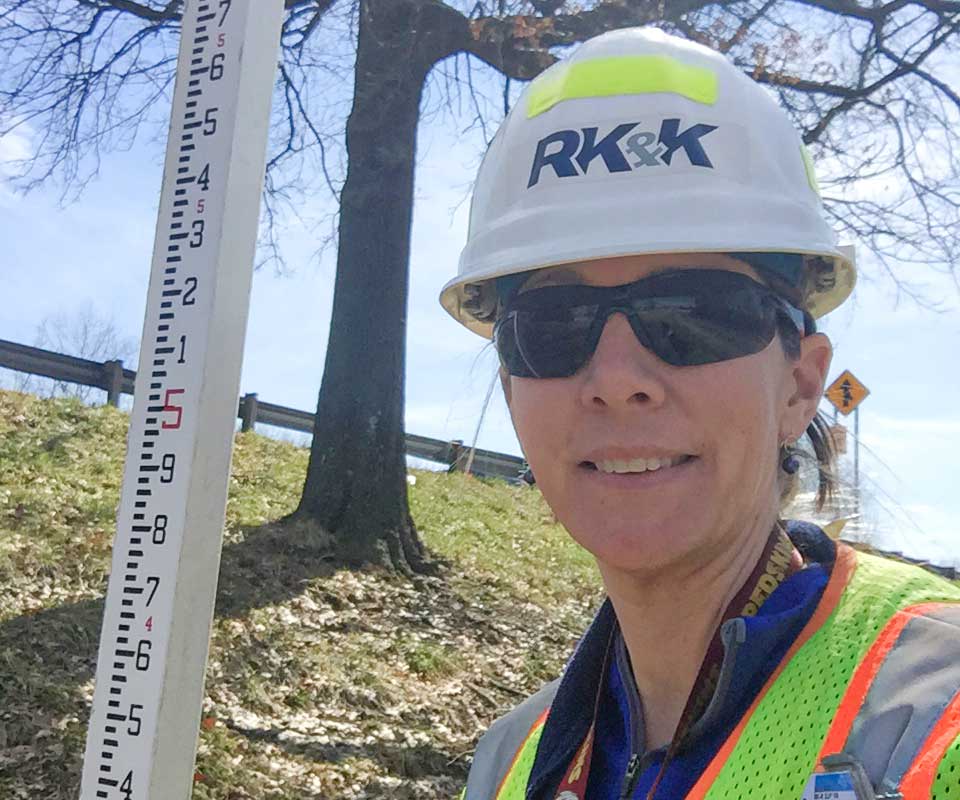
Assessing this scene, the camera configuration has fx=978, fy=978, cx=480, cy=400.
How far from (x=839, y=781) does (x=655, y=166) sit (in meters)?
0.97

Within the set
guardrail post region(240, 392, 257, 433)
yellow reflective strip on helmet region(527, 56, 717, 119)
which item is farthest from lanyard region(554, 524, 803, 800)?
guardrail post region(240, 392, 257, 433)

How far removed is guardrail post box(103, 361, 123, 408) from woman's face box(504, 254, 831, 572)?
9.92 metres

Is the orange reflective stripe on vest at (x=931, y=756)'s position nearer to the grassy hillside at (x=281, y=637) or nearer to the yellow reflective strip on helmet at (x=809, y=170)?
the yellow reflective strip on helmet at (x=809, y=170)

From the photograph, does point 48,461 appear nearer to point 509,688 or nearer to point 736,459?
point 509,688

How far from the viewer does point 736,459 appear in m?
1.52

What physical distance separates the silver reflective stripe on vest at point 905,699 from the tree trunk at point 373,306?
6659mm

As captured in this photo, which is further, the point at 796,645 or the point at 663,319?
the point at 663,319

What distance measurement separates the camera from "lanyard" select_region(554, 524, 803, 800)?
1.44m

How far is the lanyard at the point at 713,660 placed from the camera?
56.8 inches

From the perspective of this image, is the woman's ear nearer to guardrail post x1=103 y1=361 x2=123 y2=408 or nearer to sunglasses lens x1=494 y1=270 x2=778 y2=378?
sunglasses lens x1=494 y1=270 x2=778 y2=378

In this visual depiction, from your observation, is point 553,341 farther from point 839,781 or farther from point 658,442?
point 839,781

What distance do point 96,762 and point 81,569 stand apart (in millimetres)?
3768

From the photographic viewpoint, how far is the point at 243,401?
38.2ft

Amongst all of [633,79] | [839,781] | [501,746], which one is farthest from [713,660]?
[633,79]
